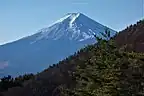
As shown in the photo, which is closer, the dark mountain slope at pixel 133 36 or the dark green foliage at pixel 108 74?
the dark green foliage at pixel 108 74

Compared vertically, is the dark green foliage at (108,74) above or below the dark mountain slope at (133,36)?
below

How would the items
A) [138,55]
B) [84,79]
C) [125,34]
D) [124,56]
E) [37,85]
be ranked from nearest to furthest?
1. [138,55]
2. [124,56]
3. [84,79]
4. [37,85]
5. [125,34]

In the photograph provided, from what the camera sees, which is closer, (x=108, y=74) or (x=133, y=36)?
(x=108, y=74)

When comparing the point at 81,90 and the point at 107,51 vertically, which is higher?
the point at 107,51

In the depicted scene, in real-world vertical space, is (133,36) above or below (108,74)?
above

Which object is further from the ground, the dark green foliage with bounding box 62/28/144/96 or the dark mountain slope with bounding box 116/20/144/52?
the dark mountain slope with bounding box 116/20/144/52

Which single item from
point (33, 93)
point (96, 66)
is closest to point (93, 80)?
point (96, 66)

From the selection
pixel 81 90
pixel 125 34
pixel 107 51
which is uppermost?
pixel 125 34

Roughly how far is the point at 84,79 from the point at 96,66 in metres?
1.58

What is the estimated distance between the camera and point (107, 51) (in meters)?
17.3

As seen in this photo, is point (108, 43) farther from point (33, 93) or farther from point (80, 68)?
point (33, 93)

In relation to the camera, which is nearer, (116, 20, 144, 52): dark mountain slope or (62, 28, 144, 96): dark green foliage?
(62, 28, 144, 96): dark green foliage

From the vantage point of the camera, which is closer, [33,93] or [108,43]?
[108,43]

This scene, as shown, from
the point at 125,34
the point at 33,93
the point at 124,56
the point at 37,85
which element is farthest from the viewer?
the point at 125,34
